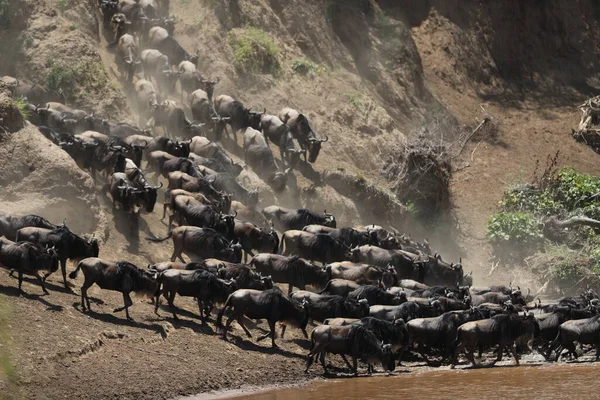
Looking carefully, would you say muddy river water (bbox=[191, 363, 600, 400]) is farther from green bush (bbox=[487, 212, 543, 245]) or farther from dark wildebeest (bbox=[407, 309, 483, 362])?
green bush (bbox=[487, 212, 543, 245])

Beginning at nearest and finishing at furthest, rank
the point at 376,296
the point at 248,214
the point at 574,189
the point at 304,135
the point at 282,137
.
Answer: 1. the point at 376,296
2. the point at 248,214
3. the point at 282,137
4. the point at 304,135
5. the point at 574,189

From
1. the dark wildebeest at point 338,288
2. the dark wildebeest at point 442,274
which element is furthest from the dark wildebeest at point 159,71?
the dark wildebeest at point 338,288

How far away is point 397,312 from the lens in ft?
67.7

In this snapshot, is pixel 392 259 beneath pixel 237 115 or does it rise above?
beneath

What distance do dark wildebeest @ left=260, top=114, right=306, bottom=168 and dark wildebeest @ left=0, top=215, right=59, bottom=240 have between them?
41.2ft

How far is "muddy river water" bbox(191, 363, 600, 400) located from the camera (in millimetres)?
16156

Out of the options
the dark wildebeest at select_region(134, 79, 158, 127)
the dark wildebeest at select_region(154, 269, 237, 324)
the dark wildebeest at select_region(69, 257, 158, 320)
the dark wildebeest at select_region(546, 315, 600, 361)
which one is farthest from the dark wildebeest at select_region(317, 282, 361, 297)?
the dark wildebeest at select_region(134, 79, 158, 127)

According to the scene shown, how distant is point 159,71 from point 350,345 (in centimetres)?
1728

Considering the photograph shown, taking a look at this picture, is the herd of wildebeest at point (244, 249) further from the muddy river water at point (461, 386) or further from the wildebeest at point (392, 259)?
the muddy river water at point (461, 386)

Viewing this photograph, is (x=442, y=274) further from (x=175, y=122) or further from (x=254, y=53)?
(x=254, y=53)

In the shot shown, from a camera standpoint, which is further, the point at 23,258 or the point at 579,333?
the point at 579,333

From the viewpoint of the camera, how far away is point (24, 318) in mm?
16078

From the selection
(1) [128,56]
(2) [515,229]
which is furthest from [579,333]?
(1) [128,56]

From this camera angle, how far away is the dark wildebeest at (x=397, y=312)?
20547 millimetres
